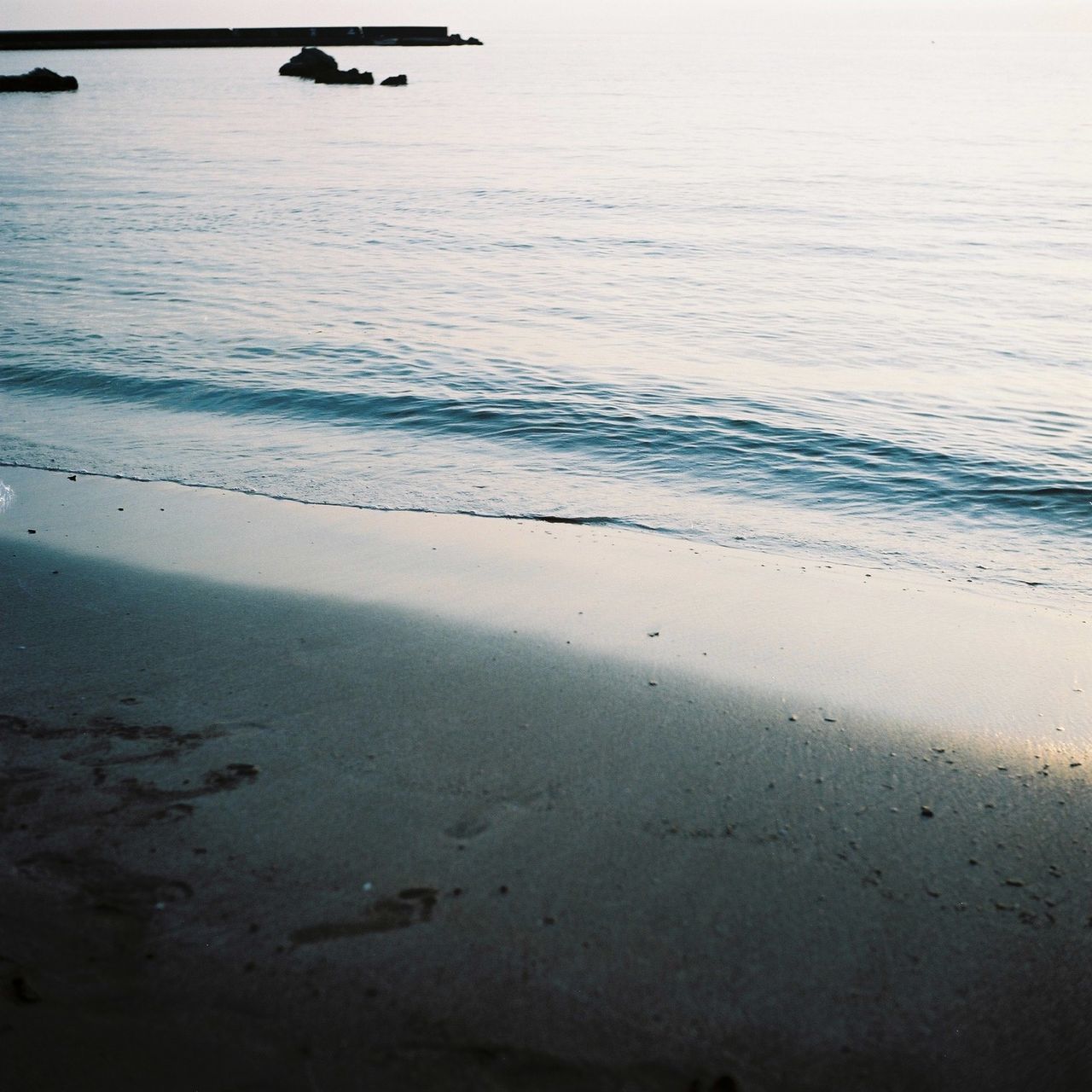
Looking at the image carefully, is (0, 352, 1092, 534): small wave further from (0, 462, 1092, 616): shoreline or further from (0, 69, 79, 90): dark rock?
(0, 69, 79, 90): dark rock

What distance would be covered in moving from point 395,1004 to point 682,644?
2.48 metres

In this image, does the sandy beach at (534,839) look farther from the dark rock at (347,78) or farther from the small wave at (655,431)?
the dark rock at (347,78)

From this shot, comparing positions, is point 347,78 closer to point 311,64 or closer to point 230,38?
point 311,64

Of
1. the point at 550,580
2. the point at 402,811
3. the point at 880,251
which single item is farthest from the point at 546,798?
the point at 880,251

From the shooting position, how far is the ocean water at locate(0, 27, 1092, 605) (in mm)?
7547

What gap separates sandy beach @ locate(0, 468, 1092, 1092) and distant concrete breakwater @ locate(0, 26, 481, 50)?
473ft

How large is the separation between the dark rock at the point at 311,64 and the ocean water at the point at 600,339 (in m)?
53.3

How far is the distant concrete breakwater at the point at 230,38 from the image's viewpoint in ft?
446

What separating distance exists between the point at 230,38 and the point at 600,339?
6124 inches

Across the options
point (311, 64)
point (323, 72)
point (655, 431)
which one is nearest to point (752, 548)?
point (655, 431)

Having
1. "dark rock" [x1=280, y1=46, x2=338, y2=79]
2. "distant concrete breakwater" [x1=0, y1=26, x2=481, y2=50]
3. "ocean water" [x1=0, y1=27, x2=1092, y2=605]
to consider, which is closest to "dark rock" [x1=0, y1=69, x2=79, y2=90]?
"dark rock" [x1=280, y1=46, x2=338, y2=79]

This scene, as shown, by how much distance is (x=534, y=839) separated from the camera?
325 cm

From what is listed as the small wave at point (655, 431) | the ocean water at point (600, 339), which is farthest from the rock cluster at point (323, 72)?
the small wave at point (655, 431)

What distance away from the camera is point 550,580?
5.62 m
